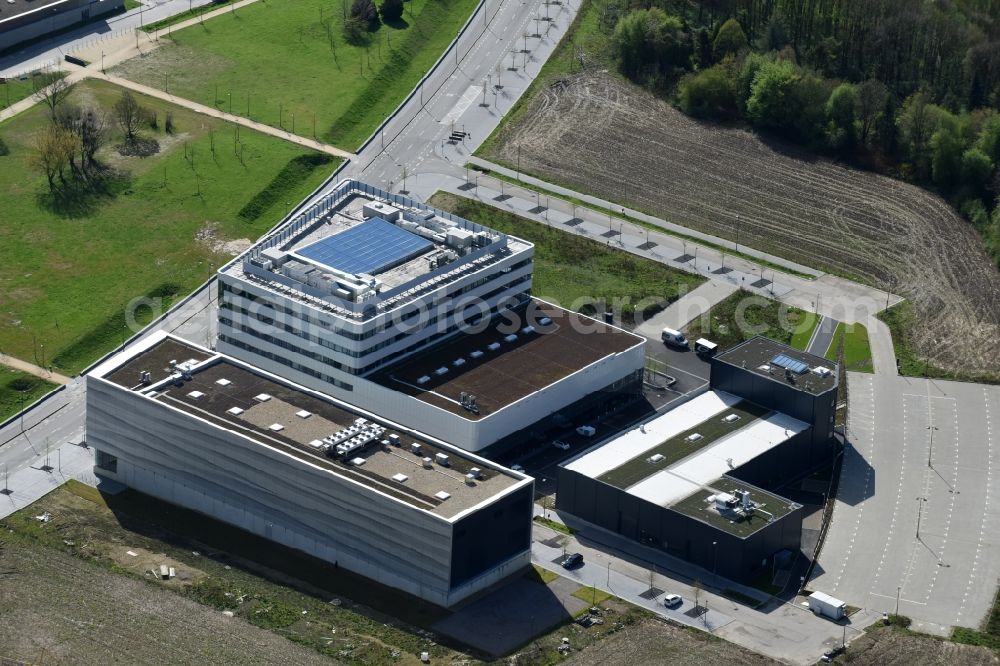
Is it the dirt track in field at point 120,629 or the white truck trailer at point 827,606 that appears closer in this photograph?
the dirt track in field at point 120,629

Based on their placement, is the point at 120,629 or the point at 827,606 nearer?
the point at 120,629

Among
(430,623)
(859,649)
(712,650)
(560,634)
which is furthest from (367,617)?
(859,649)

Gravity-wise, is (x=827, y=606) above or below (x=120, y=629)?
above

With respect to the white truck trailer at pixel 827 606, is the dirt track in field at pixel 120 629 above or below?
below

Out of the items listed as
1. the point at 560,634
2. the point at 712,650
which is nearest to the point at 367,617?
the point at 560,634

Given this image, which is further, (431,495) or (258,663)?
(431,495)

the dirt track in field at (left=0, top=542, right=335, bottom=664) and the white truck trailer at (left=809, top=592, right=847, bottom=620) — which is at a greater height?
the white truck trailer at (left=809, top=592, right=847, bottom=620)

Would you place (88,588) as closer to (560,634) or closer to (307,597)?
(307,597)
